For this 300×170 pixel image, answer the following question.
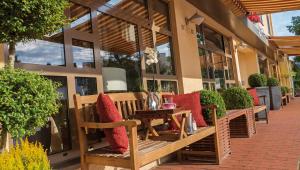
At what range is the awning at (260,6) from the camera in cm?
830

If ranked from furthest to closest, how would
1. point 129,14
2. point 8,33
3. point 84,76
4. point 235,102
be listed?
point 235,102 → point 129,14 → point 84,76 → point 8,33

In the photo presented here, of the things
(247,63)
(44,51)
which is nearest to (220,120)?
(44,51)

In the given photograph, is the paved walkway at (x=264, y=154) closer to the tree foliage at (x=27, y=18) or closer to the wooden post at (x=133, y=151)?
the wooden post at (x=133, y=151)

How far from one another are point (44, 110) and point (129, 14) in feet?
9.98

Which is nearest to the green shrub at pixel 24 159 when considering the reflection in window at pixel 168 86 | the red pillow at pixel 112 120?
the red pillow at pixel 112 120

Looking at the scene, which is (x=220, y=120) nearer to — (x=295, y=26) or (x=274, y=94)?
(x=274, y=94)

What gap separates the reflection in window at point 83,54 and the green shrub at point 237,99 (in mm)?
3666

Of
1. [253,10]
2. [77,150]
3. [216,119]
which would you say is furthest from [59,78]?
[253,10]

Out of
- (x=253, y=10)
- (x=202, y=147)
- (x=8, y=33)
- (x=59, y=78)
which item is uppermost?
(x=253, y=10)

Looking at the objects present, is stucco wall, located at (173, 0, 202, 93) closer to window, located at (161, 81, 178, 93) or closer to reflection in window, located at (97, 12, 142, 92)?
window, located at (161, 81, 178, 93)

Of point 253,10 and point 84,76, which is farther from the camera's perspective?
point 253,10

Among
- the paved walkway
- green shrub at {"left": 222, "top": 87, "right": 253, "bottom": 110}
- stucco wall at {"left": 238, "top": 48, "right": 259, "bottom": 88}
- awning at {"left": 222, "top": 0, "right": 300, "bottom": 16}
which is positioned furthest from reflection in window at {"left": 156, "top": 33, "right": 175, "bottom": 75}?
stucco wall at {"left": 238, "top": 48, "right": 259, "bottom": 88}

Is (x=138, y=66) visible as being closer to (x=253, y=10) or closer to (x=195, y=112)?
(x=195, y=112)

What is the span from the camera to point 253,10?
9.61 m
